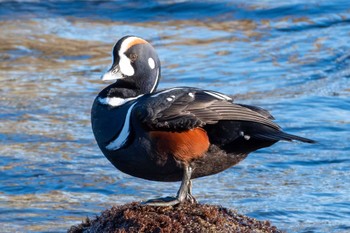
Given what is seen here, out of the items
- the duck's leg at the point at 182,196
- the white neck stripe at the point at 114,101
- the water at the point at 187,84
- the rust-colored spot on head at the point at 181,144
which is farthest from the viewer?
the water at the point at 187,84

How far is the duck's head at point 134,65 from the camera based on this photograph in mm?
6945

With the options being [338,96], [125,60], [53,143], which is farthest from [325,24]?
[125,60]

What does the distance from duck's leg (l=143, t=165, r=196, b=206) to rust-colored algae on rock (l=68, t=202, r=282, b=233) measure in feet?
0.13

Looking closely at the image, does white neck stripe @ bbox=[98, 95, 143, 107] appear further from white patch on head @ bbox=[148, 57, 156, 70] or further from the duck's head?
white patch on head @ bbox=[148, 57, 156, 70]

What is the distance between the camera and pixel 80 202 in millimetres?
9734

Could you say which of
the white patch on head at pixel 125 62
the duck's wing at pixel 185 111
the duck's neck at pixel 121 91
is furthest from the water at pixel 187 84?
the duck's wing at pixel 185 111

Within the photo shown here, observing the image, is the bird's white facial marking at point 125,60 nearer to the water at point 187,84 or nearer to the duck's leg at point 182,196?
the duck's leg at point 182,196

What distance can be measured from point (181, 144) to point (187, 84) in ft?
23.9

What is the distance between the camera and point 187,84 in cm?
1366

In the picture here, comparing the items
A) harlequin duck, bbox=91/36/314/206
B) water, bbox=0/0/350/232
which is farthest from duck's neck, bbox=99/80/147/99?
water, bbox=0/0/350/232

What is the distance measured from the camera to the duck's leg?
6.27 metres

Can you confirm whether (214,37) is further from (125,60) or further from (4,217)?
(125,60)

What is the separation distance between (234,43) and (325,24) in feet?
6.91

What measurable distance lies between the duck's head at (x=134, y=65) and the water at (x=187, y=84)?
8.20 feet
